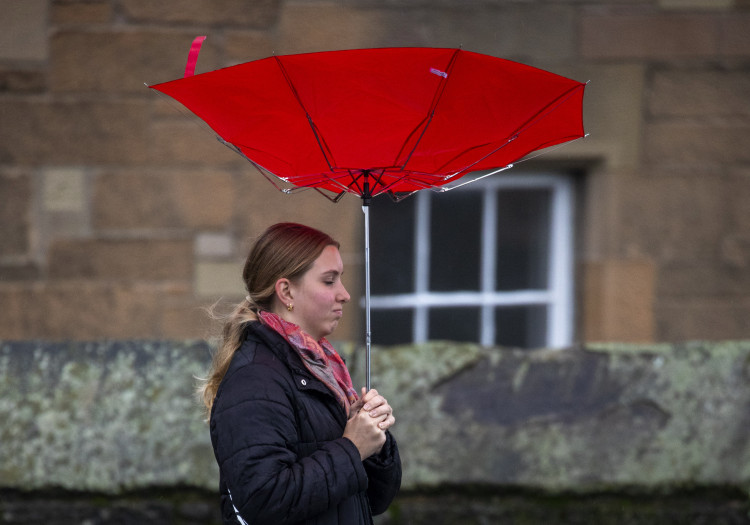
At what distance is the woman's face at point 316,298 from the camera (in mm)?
2076

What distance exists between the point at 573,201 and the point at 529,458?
1.81 m

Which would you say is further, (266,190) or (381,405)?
(266,190)

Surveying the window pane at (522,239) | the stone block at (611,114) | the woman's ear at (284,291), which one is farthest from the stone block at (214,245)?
the woman's ear at (284,291)

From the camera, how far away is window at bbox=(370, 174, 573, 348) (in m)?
4.50

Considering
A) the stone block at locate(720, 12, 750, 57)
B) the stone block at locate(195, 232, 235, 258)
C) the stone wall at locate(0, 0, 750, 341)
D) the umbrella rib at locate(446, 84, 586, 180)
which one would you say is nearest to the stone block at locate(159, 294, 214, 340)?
the stone wall at locate(0, 0, 750, 341)

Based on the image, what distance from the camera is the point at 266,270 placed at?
209 cm

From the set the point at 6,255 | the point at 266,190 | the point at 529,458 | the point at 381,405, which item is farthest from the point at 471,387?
the point at 6,255

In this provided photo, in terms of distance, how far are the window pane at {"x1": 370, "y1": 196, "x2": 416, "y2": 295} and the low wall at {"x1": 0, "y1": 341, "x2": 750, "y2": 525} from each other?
135 centimetres

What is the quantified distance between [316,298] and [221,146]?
7.20 ft

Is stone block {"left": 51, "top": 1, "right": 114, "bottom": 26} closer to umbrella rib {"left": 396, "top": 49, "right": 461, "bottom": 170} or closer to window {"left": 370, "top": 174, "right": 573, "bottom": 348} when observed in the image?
window {"left": 370, "top": 174, "right": 573, "bottom": 348}

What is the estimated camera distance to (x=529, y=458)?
122 inches

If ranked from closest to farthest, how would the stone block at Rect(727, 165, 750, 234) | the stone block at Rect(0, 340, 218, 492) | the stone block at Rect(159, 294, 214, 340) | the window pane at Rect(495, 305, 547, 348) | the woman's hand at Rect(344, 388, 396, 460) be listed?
the woman's hand at Rect(344, 388, 396, 460) < the stone block at Rect(0, 340, 218, 492) < the stone block at Rect(159, 294, 214, 340) < the stone block at Rect(727, 165, 750, 234) < the window pane at Rect(495, 305, 547, 348)

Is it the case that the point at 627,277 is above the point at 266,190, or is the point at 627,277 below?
below

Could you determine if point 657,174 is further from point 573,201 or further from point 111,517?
point 111,517
